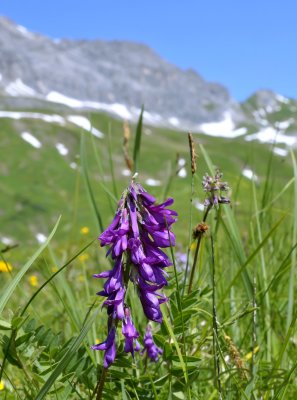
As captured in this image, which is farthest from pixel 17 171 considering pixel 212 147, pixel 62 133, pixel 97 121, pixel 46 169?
pixel 212 147

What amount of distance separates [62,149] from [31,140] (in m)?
8.67

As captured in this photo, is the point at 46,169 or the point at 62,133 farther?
the point at 62,133

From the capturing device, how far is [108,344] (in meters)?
1.77

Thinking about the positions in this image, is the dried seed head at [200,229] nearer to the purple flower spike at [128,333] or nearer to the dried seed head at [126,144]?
the purple flower spike at [128,333]

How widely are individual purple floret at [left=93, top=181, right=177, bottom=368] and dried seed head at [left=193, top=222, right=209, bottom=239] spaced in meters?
0.30

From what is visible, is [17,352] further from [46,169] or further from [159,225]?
[46,169]

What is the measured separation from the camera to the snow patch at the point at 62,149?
14500cm

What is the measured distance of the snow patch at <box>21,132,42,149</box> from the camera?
14425 cm

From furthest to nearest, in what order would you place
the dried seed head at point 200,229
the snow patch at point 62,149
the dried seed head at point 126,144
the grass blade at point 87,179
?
the snow patch at point 62,149, the dried seed head at point 126,144, the grass blade at point 87,179, the dried seed head at point 200,229

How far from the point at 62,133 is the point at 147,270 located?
15189 cm

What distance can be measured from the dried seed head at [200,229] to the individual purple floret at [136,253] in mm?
295

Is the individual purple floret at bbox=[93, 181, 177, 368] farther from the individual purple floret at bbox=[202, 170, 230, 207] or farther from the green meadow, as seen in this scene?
the individual purple floret at bbox=[202, 170, 230, 207]

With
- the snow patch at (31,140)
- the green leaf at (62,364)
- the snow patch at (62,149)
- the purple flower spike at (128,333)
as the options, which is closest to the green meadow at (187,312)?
the green leaf at (62,364)

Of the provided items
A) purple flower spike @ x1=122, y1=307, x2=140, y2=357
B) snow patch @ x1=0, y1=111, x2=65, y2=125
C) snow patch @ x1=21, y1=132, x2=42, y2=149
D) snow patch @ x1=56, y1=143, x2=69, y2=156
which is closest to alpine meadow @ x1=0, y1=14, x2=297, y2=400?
purple flower spike @ x1=122, y1=307, x2=140, y2=357
